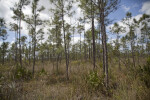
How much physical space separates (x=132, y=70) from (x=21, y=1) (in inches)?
567

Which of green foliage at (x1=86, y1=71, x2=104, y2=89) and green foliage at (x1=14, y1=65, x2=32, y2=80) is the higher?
green foliage at (x1=86, y1=71, x2=104, y2=89)

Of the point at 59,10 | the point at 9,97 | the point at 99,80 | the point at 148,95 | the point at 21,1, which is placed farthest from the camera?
the point at 21,1

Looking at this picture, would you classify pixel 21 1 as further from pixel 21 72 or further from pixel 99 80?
pixel 99 80

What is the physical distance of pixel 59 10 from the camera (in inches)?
306

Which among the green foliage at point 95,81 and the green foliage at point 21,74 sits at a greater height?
the green foliage at point 95,81

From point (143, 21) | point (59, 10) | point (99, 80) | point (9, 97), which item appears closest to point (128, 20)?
point (143, 21)

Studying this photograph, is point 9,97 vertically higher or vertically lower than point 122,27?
lower

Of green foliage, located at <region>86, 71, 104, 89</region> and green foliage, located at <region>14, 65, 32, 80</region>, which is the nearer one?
green foliage, located at <region>86, 71, 104, 89</region>

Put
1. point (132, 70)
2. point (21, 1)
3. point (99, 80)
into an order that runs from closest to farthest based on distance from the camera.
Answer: point (132, 70) < point (99, 80) < point (21, 1)

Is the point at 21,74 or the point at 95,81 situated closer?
the point at 95,81

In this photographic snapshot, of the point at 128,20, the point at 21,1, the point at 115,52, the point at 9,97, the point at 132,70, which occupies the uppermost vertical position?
the point at 21,1

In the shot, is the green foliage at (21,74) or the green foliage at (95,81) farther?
the green foliage at (21,74)

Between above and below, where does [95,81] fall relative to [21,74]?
above

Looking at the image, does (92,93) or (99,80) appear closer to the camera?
(92,93)
